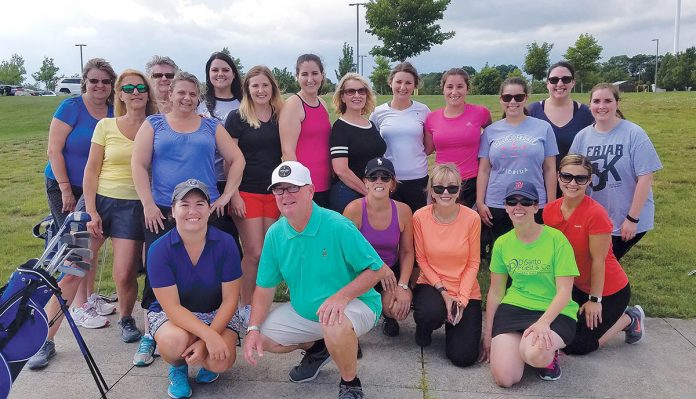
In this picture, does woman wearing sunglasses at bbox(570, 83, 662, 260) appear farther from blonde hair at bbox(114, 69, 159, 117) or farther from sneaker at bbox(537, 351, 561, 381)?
blonde hair at bbox(114, 69, 159, 117)

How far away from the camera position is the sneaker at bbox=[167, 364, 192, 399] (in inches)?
134

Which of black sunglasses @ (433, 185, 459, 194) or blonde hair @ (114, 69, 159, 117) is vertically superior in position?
blonde hair @ (114, 69, 159, 117)

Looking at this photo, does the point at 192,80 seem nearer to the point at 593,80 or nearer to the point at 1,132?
the point at 1,132

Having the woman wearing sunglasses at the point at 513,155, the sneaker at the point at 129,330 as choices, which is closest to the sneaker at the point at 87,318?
the sneaker at the point at 129,330

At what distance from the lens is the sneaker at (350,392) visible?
130 inches

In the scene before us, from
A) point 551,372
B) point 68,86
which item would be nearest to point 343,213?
point 551,372

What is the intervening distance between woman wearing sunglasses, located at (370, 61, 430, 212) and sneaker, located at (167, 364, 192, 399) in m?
2.34

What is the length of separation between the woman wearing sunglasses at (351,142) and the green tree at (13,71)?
74.9 metres

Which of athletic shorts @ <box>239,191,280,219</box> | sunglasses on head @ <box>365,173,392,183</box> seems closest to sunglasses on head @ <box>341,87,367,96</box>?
sunglasses on head @ <box>365,173,392,183</box>

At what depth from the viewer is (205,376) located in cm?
361

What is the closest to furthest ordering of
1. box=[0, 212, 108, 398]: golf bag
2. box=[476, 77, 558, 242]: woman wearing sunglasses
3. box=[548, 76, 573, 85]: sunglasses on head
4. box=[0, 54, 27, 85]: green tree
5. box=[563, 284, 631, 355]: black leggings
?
1. box=[0, 212, 108, 398]: golf bag
2. box=[563, 284, 631, 355]: black leggings
3. box=[476, 77, 558, 242]: woman wearing sunglasses
4. box=[548, 76, 573, 85]: sunglasses on head
5. box=[0, 54, 27, 85]: green tree

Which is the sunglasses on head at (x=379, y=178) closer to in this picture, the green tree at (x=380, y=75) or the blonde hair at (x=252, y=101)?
the blonde hair at (x=252, y=101)

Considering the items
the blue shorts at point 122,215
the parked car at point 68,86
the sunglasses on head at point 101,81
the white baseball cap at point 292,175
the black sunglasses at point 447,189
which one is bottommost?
the blue shorts at point 122,215

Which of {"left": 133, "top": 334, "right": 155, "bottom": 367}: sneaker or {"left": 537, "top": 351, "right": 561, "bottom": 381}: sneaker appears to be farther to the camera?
{"left": 133, "top": 334, "right": 155, "bottom": 367}: sneaker
